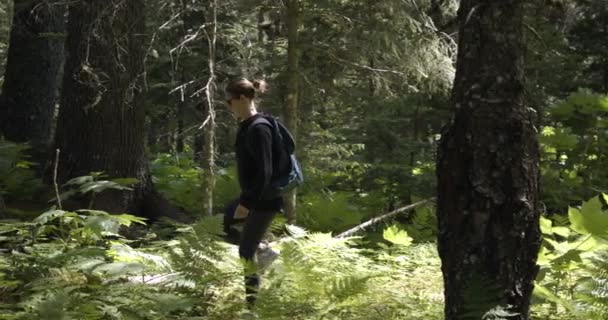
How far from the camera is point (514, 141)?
9.93 ft

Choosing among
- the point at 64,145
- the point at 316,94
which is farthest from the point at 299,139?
the point at 64,145

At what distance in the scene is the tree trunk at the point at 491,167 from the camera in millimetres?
3018

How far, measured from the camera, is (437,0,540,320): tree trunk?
119 inches

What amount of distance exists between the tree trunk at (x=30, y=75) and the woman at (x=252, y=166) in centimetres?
652

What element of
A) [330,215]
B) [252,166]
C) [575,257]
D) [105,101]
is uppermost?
[105,101]

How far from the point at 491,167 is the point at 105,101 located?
5484mm

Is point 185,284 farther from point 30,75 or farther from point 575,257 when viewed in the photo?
point 30,75

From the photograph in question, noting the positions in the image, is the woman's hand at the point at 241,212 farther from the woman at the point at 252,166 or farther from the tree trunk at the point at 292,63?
the tree trunk at the point at 292,63

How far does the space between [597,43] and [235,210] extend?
12.6 metres

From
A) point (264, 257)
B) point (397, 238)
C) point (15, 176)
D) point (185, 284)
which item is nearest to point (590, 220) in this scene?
point (397, 238)

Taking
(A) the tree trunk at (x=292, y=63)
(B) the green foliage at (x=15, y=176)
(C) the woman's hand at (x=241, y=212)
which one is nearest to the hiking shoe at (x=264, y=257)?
(C) the woman's hand at (x=241, y=212)

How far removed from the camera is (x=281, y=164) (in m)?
4.59

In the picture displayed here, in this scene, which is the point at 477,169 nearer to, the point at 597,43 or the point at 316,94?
the point at 316,94

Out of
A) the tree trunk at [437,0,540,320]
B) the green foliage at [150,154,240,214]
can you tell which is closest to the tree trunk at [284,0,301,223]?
the green foliage at [150,154,240,214]
